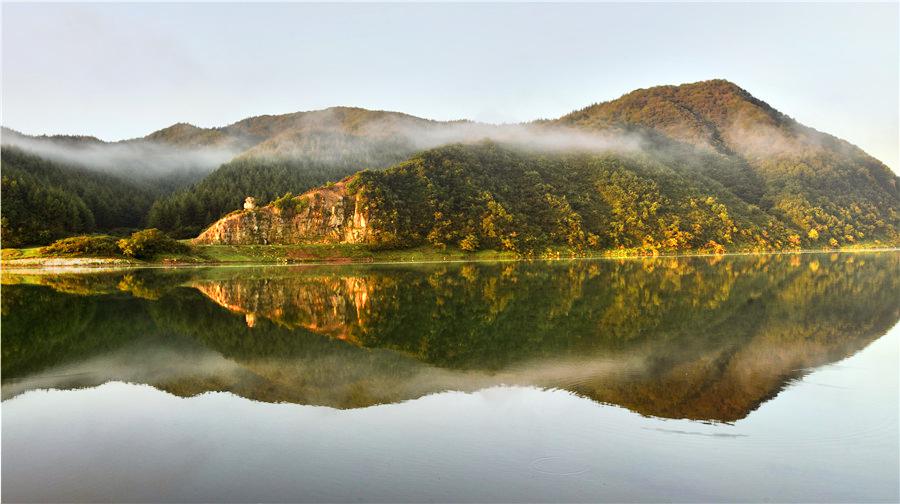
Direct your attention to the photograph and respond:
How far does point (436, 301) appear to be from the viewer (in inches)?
1198

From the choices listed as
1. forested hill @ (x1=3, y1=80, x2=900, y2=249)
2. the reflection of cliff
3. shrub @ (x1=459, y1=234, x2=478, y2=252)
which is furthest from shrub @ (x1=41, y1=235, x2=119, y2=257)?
shrub @ (x1=459, y1=234, x2=478, y2=252)

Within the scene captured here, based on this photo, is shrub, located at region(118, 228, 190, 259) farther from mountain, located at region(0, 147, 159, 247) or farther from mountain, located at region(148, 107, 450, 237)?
mountain, located at region(148, 107, 450, 237)

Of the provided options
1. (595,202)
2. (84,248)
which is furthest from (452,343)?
(595,202)

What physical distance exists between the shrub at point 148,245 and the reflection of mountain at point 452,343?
48.2 meters

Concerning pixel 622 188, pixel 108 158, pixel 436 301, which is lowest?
pixel 436 301

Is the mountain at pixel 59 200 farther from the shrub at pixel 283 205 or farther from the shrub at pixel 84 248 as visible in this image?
the shrub at pixel 283 205

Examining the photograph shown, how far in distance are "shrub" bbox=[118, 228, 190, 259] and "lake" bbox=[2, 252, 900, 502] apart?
58634 mm

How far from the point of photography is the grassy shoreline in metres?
74.6

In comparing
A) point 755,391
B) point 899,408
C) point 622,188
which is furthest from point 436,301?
point 622,188

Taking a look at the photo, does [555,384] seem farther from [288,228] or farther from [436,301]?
[288,228]

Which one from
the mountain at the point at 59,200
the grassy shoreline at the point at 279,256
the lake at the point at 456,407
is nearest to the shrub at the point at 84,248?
the grassy shoreline at the point at 279,256

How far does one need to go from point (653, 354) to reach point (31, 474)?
1481 centimetres

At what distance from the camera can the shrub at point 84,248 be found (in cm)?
7594

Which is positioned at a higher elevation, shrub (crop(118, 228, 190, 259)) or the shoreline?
shrub (crop(118, 228, 190, 259))
